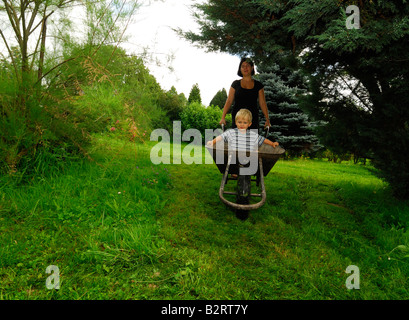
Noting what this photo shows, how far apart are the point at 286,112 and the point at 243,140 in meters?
9.94

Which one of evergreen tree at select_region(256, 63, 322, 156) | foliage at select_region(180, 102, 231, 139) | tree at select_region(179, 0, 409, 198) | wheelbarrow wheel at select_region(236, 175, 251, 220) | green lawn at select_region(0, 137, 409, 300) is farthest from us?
foliage at select_region(180, 102, 231, 139)

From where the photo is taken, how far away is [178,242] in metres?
2.54

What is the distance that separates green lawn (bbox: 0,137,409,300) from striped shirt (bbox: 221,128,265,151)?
1091mm

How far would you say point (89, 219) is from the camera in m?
2.77

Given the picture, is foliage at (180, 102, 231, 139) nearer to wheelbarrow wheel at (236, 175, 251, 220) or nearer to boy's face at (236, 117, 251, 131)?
boy's face at (236, 117, 251, 131)

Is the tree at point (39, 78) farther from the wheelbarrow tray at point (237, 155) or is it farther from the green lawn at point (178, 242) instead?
the wheelbarrow tray at point (237, 155)

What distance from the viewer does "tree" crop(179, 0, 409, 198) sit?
100 inches

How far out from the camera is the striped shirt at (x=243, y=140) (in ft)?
9.65

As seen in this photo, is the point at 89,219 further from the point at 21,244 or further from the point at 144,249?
the point at 144,249

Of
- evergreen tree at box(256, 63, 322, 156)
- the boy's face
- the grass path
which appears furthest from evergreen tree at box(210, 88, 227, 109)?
the boy's face

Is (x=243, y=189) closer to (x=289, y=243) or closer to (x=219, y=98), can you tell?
(x=289, y=243)

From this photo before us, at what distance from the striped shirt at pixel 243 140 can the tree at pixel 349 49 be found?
4.36ft
